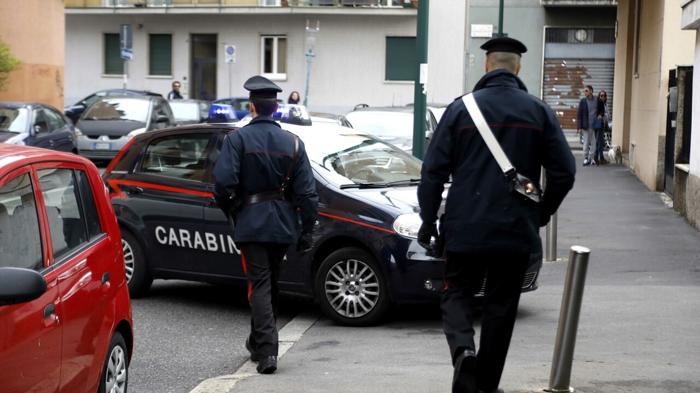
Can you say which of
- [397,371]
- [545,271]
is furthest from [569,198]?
[397,371]

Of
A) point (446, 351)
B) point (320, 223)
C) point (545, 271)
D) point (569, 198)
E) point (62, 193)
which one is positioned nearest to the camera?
point (62, 193)

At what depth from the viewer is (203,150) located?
1002 centimetres

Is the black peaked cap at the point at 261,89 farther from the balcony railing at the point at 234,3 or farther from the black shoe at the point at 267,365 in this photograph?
the balcony railing at the point at 234,3

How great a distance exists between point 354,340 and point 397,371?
1.39 m

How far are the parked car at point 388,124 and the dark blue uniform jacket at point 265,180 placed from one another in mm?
9798

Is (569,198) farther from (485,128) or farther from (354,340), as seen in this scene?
(485,128)

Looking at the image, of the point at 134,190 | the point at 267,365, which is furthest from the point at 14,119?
the point at 267,365

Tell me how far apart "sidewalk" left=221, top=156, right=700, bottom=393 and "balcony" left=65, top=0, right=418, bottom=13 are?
3368 centimetres

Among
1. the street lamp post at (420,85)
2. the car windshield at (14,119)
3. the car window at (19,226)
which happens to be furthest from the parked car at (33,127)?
the car window at (19,226)

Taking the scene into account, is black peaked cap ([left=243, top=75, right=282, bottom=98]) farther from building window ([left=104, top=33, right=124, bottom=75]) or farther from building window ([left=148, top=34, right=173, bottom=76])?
building window ([left=104, top=33, right=124, bottom=75])

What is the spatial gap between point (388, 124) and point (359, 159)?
8.06m

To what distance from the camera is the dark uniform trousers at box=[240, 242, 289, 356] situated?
24.2 ft

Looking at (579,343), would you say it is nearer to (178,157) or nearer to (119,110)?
(178,157)

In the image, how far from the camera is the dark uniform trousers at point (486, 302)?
5750 millimetres
